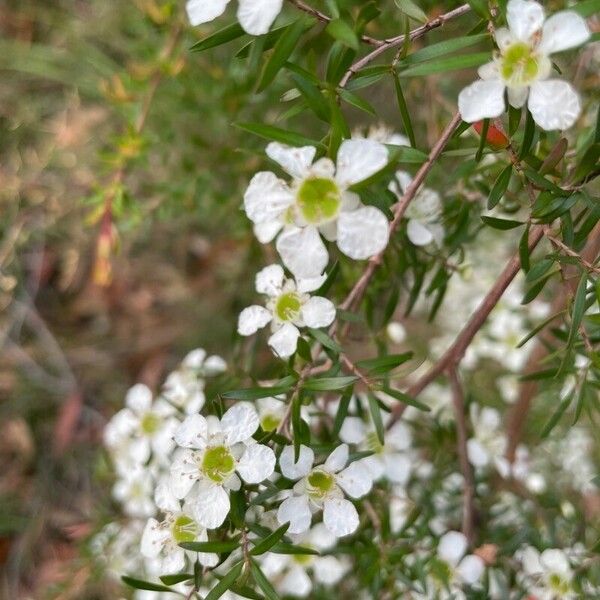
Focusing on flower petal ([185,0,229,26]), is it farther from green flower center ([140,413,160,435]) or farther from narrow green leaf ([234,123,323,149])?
green flower center ([140,413,160,435])

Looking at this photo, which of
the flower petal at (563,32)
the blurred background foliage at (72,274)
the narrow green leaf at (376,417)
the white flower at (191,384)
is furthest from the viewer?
the blurred background foliage at (72,274)

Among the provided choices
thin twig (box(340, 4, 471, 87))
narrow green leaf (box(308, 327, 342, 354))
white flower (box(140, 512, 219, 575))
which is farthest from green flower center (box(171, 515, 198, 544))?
thin twig (box(340, 4, 471, 87))

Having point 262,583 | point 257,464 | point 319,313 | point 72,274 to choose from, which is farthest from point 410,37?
point 72,274

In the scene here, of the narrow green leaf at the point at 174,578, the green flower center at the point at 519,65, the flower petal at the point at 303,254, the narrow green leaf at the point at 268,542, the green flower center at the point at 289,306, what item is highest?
the green flower center at the point at 519,65

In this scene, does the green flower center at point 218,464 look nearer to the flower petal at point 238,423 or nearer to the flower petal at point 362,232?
the flower petal at point 238,423

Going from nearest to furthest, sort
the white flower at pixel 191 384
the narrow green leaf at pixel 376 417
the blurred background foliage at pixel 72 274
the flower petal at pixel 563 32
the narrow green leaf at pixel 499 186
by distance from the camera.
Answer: the flower petal at pixel 563 32 → the narrow green leaf at pixel 499 186 → the narrow green leaf at pixel 376 417 → the white flower at pixel 191 384 → the blurred background foliage at pixel 72 274

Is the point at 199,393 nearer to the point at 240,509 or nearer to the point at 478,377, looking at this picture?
the point at 240,509

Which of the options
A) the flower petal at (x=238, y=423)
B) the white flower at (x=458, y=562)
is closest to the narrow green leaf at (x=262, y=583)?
the flower petal at (x=238, y=423)
